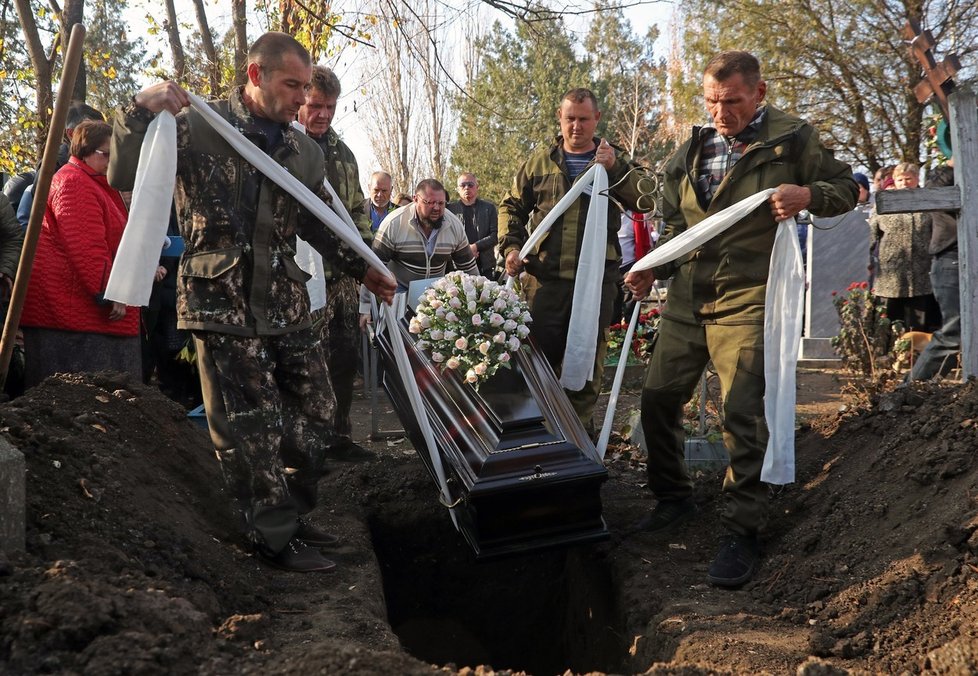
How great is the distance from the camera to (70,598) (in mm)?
2432

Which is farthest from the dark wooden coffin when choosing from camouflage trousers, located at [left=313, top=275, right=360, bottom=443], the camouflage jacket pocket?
camouflage trousers, located at [left=313, top=275, right=360, bottom=443]

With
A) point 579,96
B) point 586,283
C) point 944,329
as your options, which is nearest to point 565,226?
point 586,283

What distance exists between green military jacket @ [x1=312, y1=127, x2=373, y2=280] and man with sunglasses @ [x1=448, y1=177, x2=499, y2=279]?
4.72 m

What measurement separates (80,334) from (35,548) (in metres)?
2.56

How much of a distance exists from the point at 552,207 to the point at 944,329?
313 cm

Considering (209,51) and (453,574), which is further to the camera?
(209,51)

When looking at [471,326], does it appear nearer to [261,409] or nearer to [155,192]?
[261,409]

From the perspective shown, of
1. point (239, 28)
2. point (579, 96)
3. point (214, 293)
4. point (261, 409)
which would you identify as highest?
point (239, 28)

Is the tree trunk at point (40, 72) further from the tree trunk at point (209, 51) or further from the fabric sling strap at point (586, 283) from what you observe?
the fabric sling strap at point (586, 283)

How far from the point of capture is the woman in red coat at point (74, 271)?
199 inches

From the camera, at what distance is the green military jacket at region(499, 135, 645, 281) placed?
530 centimetres

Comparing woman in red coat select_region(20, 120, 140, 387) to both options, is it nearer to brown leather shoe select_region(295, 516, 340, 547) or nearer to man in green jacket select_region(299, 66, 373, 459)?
man in green jacket select_region(299, 66, 373, 459)

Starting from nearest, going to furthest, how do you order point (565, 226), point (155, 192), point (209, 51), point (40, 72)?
point (155, 192) < point (565, 226) < point (40, 72) < point (209, 51)

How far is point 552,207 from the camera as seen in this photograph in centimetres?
534
